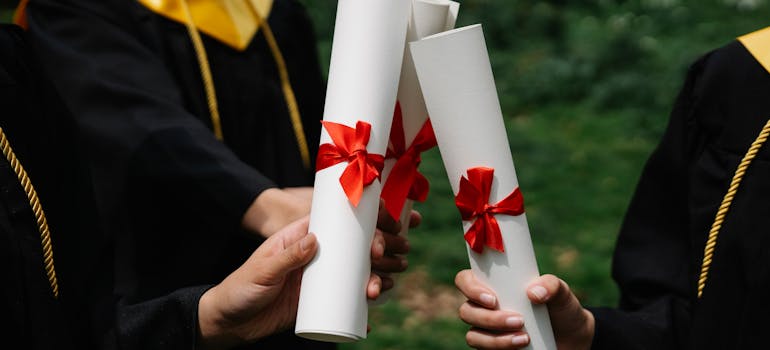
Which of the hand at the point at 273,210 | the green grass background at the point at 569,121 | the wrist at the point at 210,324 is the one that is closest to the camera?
the wrist at the point at 210,324

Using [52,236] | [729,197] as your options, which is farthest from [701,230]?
[52,236]

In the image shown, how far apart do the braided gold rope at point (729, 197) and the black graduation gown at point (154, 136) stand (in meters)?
0.93

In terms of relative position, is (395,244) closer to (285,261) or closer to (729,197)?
(285,261)

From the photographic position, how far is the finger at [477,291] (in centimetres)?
157

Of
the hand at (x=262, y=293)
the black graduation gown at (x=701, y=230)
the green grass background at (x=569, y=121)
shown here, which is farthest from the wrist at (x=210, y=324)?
the green grass background at (x=569, y=121)

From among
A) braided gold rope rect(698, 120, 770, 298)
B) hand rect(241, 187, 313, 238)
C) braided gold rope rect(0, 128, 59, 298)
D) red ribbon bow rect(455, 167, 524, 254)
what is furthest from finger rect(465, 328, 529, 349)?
braided gold rope rect(0, 128, 59, 298)

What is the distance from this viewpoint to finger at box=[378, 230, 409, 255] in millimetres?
1785

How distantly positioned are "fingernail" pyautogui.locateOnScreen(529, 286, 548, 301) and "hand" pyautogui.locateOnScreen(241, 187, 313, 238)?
65 cm

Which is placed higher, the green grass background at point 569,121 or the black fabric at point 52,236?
the black fabric at point 52,236

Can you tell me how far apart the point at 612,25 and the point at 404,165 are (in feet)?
16.2

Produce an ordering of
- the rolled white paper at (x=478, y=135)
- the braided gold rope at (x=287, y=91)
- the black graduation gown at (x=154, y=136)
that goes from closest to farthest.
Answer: the rolled white paper at (x=478, y=135), the black graduation gown at (x=154, y=136), the braided gold rope at (x=287, y=91)

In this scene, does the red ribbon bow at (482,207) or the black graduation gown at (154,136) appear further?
the black graduation gown at (154,136)

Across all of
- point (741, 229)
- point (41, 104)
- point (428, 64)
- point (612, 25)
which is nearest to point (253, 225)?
point (41, 104)

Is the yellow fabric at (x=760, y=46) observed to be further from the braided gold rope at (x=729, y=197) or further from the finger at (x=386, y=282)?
the finger at (x=386, y=282)
